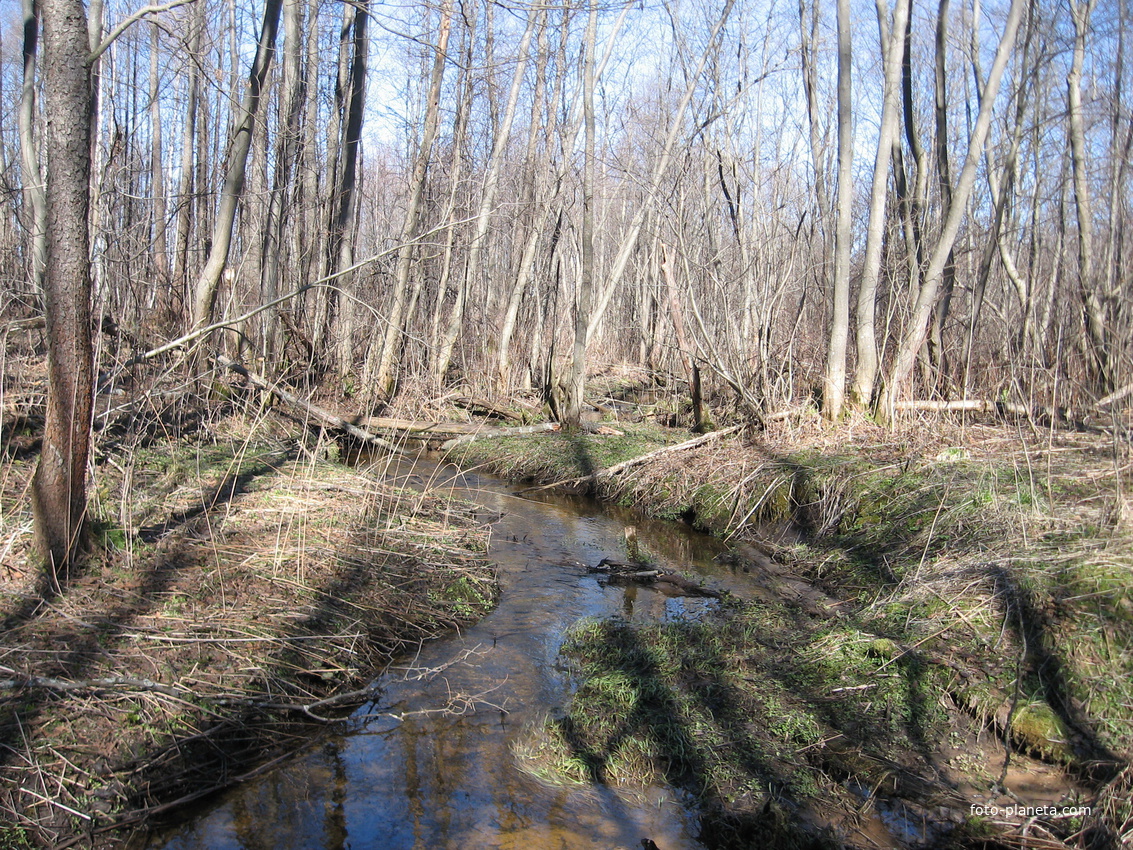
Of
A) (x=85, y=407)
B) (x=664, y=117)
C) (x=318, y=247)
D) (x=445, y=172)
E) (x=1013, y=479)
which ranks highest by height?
(x=664, y=117)

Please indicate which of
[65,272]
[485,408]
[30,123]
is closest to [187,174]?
[30,123]

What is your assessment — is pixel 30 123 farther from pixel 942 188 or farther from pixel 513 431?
pixel 942 188

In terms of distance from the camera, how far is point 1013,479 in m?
6.42

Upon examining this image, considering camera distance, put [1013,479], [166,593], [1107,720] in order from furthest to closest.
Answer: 1. [1013,479]
2. [166,593]
3. [1107,720]

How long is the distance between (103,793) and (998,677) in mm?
4623

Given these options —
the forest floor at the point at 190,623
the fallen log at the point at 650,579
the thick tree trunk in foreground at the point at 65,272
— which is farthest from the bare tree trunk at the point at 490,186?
the thick tree trunk in foreground at the point at 65,272

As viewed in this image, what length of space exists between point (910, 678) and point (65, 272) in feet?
17.6

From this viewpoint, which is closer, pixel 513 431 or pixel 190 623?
pixel 190 623

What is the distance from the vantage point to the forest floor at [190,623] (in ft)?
11.0

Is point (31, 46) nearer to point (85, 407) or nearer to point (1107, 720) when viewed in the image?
point (85, 407)

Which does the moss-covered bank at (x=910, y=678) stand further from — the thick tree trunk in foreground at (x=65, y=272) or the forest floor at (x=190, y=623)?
the thick tree trunk in foreground at (x=65, y=272)

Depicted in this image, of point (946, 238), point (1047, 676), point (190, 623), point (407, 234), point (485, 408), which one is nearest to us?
point (1047, 676)

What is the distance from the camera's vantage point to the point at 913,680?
456 cm

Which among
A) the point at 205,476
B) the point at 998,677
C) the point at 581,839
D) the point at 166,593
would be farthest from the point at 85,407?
the point at 998,677
